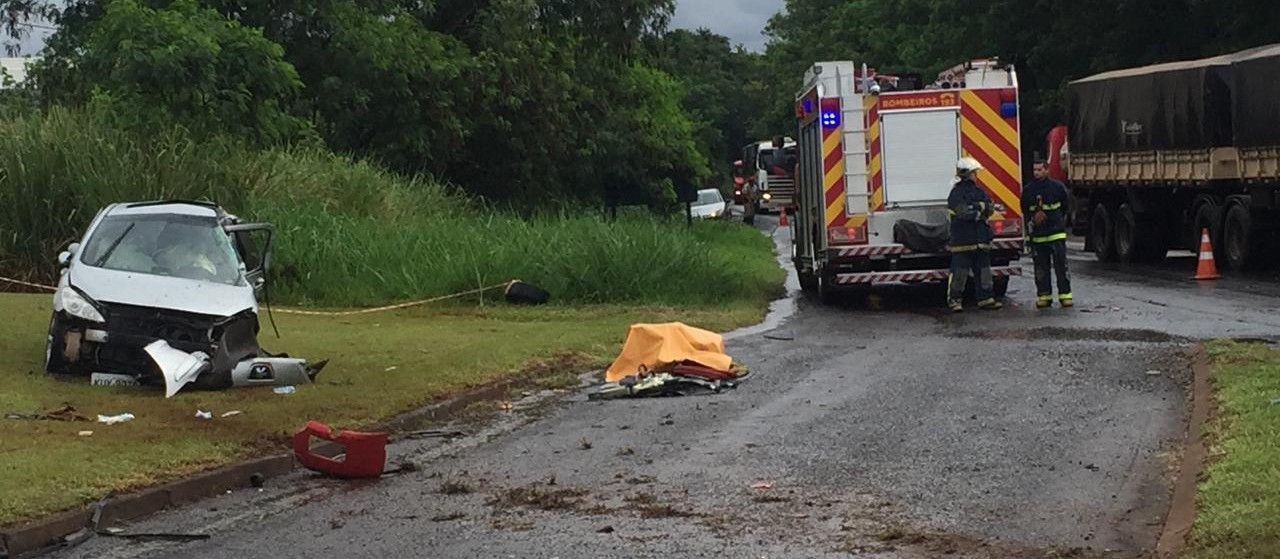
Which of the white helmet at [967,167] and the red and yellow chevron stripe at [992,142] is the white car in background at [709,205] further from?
the white helmet at [967,167]

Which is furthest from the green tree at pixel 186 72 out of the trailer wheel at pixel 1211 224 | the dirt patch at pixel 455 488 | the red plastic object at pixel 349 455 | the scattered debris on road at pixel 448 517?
the scattered debris on road at pixel 448 517

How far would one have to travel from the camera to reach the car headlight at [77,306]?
43.6ft

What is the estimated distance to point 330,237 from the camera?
22906 mm

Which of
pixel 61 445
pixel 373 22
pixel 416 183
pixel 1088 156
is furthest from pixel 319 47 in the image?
pixel 61 445

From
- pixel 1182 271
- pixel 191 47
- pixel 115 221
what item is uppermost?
pixel 191 47

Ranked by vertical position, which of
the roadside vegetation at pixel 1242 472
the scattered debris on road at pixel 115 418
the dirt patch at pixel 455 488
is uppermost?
the scattered debris on road at pixel 115 418

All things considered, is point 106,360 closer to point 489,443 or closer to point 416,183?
point 489,443

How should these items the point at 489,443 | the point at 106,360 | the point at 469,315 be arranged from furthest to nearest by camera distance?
the point at 469,315
the point at 106,360
the point at 489,443

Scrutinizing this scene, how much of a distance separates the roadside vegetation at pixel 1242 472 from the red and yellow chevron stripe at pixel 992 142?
8009mm

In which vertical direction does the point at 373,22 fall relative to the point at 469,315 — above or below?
above

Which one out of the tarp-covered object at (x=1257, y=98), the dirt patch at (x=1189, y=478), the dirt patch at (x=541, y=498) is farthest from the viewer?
the tarp-covered object at (x=1257, y=98)

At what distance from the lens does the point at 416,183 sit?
2995cm

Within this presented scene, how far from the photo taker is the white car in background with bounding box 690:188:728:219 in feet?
186

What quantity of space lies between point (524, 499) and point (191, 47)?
1947 centimetres
